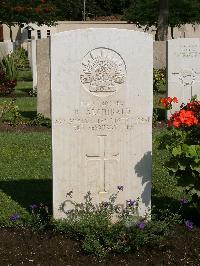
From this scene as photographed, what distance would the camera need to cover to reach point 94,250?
15.8 feet

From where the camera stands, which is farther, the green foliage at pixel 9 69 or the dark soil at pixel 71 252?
the green foliage at pixel 9 69

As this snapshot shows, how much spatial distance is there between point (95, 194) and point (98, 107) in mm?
766

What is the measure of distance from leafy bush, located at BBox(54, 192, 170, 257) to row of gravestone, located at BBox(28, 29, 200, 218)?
0.30 feet

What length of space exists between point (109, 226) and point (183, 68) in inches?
276

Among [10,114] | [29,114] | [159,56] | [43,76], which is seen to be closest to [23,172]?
[43,76]

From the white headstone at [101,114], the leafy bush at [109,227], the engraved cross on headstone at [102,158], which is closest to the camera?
the leafy bush at [109,227]

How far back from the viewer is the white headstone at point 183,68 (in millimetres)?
11484

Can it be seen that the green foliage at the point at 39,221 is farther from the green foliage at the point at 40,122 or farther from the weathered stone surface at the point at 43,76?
the weathered stone surface at the point at 43,76

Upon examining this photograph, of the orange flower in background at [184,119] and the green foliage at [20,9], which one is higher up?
the green foliage at [20,9]

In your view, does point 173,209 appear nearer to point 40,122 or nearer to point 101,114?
point 101,114

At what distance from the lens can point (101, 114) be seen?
203 inches

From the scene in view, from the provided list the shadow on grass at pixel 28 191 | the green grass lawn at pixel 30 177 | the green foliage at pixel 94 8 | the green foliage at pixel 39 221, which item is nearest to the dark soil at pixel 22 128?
the green grass lawn at pixel 30 177

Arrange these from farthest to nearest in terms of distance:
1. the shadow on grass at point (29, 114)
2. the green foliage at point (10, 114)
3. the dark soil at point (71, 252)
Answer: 1. the shadow on grass at point (29, 114)
2. the green foliage at point (10, 114)
3. the dark soil at point (71, 252)

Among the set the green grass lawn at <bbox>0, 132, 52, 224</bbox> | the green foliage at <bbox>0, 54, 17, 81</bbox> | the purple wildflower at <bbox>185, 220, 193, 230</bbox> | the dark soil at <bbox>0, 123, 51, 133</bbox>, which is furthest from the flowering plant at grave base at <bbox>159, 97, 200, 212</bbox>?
the green foliage at <bbox>0, 54, 17, 81</bbox>
